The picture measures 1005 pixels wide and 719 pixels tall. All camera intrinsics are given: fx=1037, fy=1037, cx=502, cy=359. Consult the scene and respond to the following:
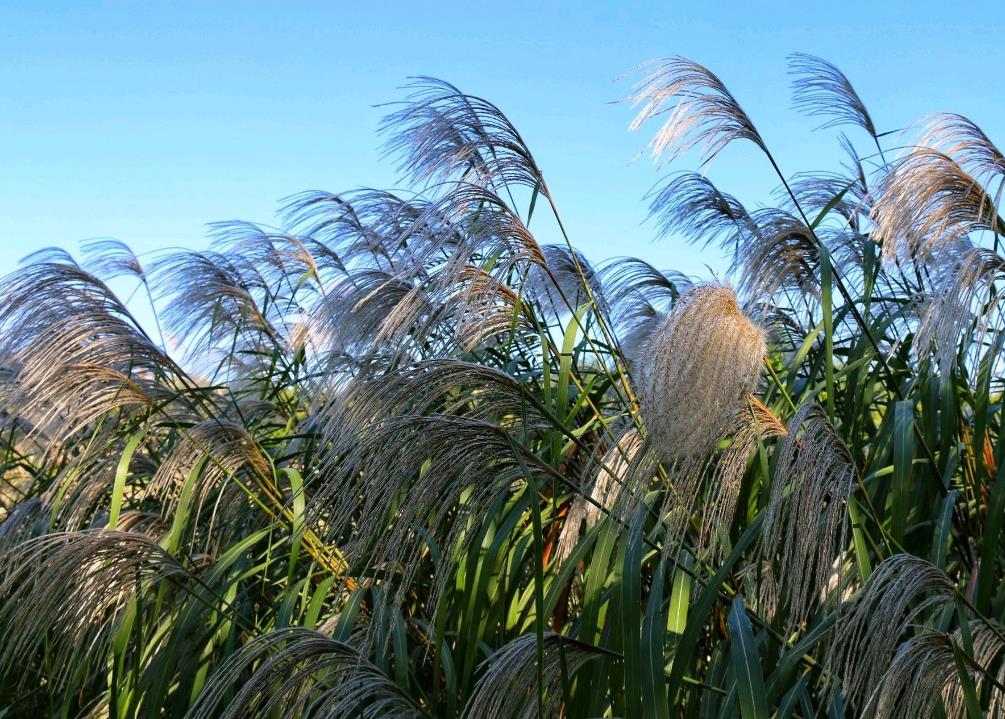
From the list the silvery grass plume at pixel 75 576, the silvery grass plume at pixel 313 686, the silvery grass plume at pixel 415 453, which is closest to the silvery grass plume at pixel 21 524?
the silvery grass plume at pixel 75 576

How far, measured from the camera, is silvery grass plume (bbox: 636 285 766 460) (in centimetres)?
171

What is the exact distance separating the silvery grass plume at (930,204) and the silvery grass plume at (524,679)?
49.8 inches

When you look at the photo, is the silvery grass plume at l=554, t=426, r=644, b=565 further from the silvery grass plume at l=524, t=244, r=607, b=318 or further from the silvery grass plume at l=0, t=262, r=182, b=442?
the silvery grass plume at l=0, t=262, r=182, b=442

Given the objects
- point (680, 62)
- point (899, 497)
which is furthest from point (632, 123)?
point (899, 497)

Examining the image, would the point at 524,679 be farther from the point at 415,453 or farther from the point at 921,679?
the point at 921,679

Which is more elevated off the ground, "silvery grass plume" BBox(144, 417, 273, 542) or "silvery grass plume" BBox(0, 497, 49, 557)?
"silvery grass plume" BBox(144, 417, 273, 542)

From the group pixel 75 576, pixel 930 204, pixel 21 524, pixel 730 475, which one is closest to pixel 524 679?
pixel 730 475

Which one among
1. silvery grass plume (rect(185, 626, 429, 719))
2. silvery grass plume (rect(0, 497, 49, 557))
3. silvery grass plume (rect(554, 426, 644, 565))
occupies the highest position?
silvery grass plume (rect(554, 426, 644, 565))

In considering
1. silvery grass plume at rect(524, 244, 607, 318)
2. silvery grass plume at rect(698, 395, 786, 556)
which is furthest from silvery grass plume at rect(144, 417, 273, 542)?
silvery grass plume at rect(698, 395, 786, 556)

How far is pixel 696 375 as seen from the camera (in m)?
1.71

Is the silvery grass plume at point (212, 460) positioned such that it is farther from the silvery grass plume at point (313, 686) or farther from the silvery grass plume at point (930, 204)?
the silvery grass plume at point (930, 204)

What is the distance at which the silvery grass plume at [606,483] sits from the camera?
206 centimetres

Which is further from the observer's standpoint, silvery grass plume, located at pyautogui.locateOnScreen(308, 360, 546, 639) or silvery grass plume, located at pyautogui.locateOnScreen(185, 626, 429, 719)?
silvery grass plume, located at pyautogui.locateOnScreen(185, 626, 429, 719)

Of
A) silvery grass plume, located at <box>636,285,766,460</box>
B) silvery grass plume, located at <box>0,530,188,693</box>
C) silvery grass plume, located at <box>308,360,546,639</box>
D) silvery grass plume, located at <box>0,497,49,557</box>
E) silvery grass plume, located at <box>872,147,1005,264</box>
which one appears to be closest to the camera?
silvery grass plume, located at <box>636,285,766,460</box>
